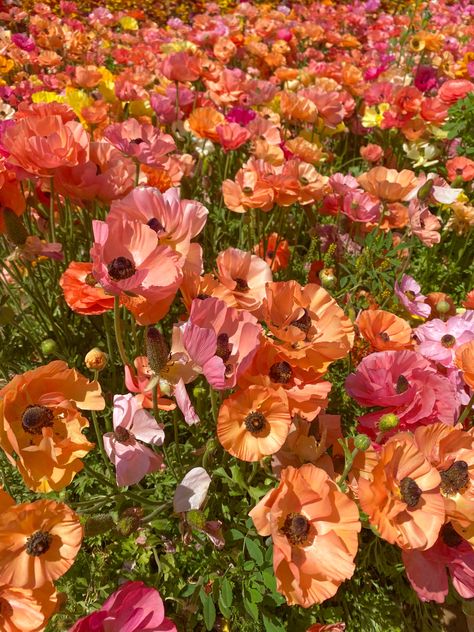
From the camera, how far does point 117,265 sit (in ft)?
3.79

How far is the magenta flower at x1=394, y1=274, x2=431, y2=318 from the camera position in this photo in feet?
6.54

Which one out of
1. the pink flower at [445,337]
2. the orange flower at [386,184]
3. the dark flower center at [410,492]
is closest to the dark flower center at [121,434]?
the dark flower center at [410,492]

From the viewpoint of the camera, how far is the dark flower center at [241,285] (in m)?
1.52

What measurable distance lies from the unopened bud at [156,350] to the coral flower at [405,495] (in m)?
0.54

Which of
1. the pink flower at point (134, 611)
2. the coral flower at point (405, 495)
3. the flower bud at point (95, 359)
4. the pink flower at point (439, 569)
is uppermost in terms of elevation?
the flower bud at point (95, 359)

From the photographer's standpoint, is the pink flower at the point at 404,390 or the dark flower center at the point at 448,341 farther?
the dark flower center at the point at 448,341

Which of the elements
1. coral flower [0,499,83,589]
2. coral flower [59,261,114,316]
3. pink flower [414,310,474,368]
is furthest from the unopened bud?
pink flower [414,310,474,368]

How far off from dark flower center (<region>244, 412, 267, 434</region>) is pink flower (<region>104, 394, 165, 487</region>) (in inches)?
8.4

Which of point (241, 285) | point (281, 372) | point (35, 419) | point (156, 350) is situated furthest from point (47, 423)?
point (241, 285)

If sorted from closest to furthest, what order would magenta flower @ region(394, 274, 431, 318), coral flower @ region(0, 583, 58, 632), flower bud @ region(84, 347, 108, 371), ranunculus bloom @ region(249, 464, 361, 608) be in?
coral flower @ region(0, 583, 58, 632) → ranunculus bloom @ region(249, 464, 361, 608) → flower bud @ region(84, 347, 108, 371) → magenta flower @ region(394, 274, 431, 318)

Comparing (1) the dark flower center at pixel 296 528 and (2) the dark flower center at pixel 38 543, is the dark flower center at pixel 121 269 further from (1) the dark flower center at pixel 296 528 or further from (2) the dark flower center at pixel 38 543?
(1) the dark flower center at pixel 296 528

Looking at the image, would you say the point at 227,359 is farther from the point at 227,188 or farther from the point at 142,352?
the point at 227,188

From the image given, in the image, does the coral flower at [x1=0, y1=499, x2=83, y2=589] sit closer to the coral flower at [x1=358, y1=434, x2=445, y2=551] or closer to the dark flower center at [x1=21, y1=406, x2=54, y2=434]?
the dark flower center at [x1=21, y1=406, x2=54, y2=434]

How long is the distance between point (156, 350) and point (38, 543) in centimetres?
46
